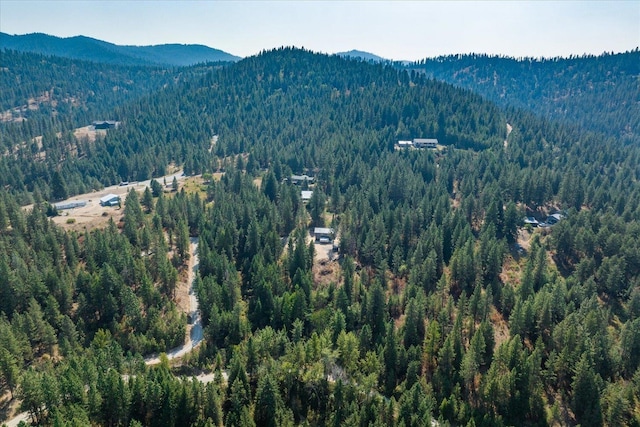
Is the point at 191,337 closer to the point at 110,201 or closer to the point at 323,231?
the point at 323,231

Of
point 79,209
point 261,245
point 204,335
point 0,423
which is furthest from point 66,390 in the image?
point 79,209

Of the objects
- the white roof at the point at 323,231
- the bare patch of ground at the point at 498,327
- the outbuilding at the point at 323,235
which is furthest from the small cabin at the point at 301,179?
the bare patch of ground at the point at 498,327

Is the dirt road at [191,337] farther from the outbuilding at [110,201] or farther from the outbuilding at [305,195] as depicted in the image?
the outbuilding at [110,201]

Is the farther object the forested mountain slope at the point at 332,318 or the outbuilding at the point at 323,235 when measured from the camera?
the outbuilding at the point at 323,235

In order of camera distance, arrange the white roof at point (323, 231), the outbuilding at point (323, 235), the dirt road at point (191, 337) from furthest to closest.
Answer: the white roof at point (323, 231)
the outbuilding at point (323, 235)
the dirt road at point (191, 337)

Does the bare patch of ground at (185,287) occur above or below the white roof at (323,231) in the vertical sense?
below

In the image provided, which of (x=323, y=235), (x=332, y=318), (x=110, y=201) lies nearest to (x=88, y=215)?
(x=110, y=201)

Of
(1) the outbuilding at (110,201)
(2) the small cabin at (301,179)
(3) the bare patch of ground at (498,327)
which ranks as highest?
(2) the small cabin at (301,179)

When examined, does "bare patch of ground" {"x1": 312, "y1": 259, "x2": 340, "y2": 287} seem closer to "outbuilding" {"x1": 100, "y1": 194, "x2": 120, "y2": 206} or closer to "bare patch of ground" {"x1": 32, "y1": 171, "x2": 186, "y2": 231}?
"bare patch of ground" {"x1": 32, "y1": 171, "x2": 186, "y2": 231}

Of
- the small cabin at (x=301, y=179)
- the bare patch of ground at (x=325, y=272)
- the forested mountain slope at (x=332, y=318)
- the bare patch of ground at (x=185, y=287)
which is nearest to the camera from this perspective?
the forested mountain slope at (x=332, y=318)

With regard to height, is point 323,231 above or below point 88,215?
below

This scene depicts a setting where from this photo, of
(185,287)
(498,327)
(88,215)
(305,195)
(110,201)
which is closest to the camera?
(498,327)
